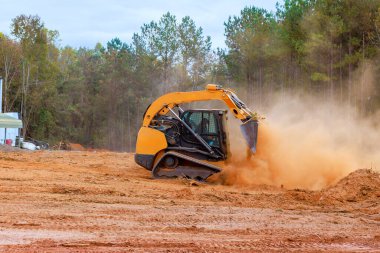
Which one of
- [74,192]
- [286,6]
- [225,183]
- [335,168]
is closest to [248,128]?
[225,183]

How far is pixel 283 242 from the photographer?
26.8ft

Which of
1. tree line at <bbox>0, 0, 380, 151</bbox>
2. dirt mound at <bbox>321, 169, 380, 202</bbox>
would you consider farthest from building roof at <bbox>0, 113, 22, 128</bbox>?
dirt mound at <bbox>321, 169, 380, 202</bbox>

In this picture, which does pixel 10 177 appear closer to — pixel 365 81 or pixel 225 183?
pixel 225 183

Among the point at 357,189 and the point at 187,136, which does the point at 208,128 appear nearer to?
the point at 187,136

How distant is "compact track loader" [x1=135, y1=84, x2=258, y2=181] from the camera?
16172 mm

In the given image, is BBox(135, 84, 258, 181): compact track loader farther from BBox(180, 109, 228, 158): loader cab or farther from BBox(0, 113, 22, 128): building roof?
BBox(0, 113, 22, 128): building roof

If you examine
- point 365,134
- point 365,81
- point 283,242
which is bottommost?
point 283,242

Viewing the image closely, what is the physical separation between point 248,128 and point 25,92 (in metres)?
51.2

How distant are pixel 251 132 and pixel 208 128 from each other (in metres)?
1.45

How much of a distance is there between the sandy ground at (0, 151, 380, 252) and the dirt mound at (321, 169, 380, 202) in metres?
0.02

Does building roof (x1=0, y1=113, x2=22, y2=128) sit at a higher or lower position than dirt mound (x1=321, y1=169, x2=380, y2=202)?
higher

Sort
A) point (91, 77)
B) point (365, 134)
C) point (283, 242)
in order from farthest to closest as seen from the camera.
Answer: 1. point (91, 77)
2. point (365, 134)
3. point (283, 242)

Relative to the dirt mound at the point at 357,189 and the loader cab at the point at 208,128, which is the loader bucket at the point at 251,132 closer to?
the loader cab at the point at 208,128

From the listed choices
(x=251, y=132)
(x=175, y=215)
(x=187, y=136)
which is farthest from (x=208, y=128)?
(x=175, y=215)
